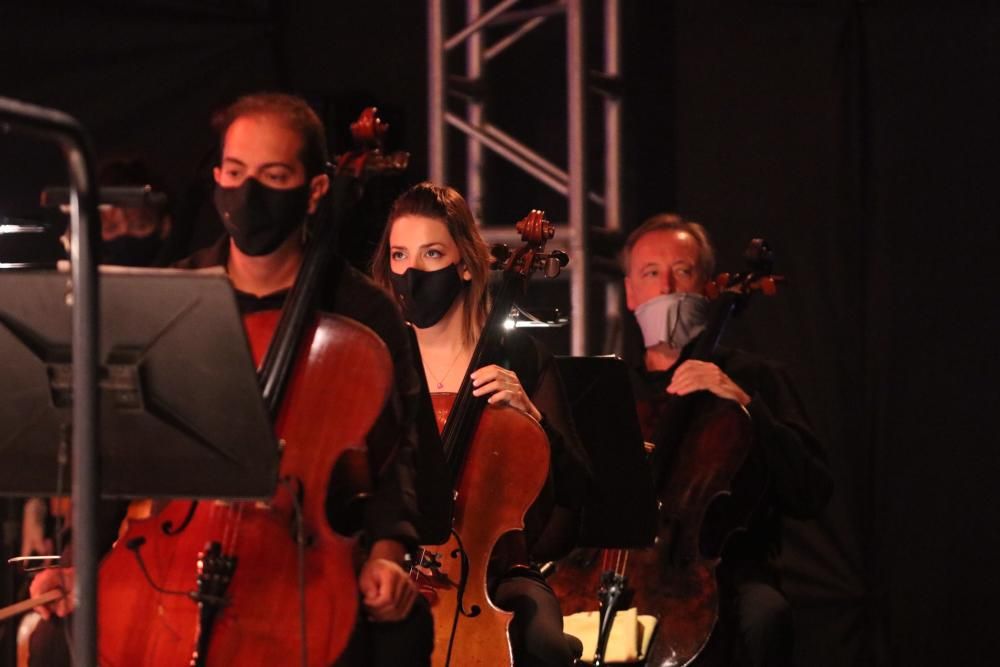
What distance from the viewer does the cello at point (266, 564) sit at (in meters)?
2.31

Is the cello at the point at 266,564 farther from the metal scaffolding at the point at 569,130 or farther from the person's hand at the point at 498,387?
the metal scaffolding at the point at 569,130

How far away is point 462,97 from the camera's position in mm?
4891

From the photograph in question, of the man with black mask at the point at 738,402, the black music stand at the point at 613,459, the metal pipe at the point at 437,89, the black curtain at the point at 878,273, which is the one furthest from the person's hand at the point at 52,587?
the black curtain at the point at 878,273

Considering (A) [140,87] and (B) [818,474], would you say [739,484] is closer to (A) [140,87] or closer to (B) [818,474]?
(B) [818,474]

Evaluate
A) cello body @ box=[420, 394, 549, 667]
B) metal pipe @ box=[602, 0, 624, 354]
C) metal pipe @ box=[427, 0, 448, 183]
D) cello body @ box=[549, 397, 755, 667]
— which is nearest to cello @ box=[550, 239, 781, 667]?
cello body @ box=[549, 397, 755, 667]

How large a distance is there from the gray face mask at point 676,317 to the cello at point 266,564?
1832 millimetres

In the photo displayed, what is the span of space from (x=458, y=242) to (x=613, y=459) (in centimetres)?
68

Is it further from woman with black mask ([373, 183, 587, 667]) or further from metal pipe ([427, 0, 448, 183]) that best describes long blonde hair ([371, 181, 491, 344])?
metal pipe ([427, 0, 448, 183])

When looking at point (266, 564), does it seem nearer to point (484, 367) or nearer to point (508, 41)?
point (484, 367)

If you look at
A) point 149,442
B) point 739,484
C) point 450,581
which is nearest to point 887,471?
point 739,484

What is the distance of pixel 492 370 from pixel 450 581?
461 millimetres

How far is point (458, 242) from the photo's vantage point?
3303mm

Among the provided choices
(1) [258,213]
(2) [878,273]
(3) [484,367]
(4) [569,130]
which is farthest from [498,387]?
(2) [878,273]

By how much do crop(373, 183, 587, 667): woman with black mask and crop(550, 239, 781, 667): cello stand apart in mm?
300
